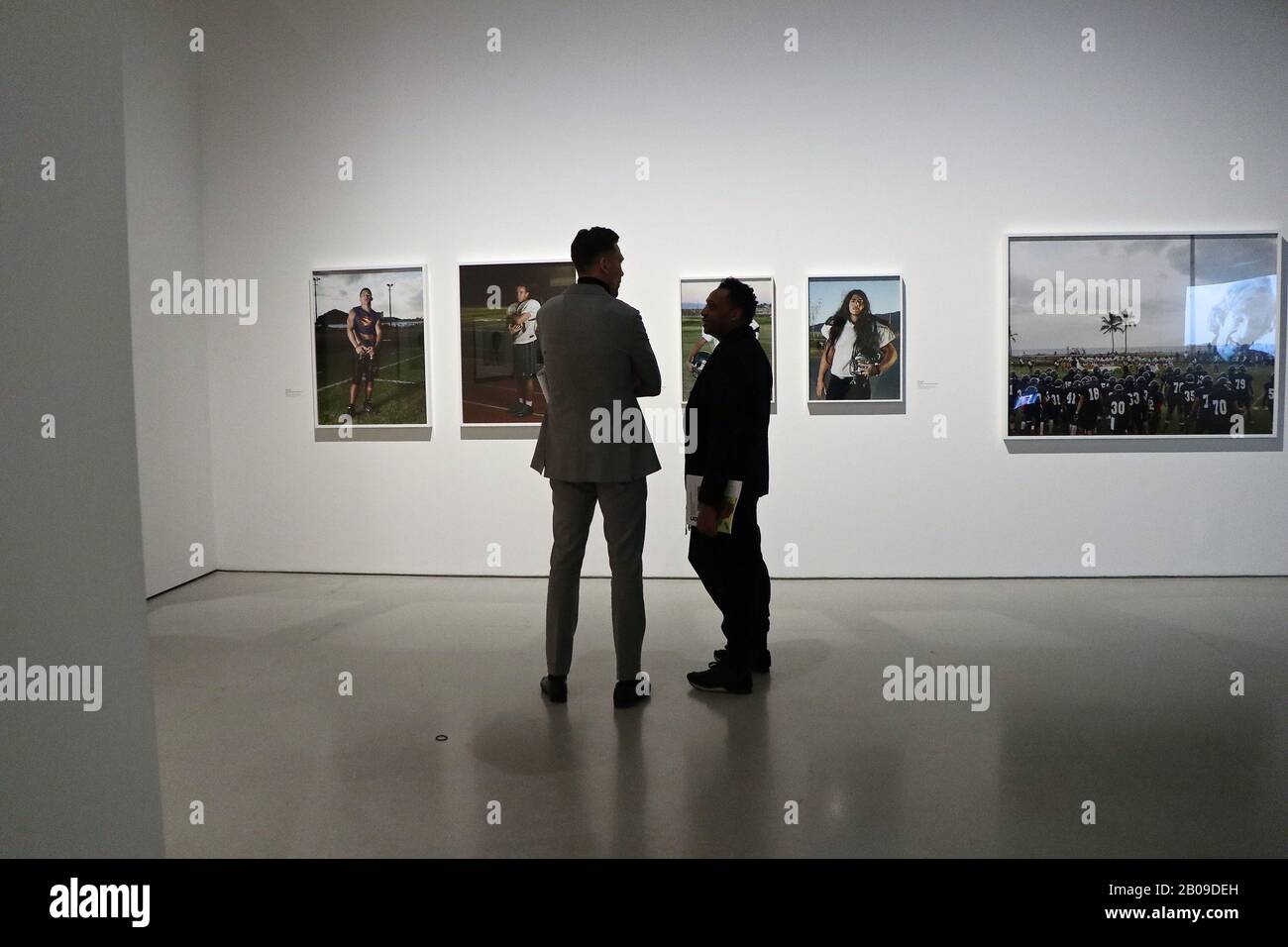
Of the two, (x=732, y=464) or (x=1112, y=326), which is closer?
(x=732, y=464)

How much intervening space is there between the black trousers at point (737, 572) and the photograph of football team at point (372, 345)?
13.6 ft

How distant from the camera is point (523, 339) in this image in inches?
330

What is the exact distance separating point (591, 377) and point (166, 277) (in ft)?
17.7

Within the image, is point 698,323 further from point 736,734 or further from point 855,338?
point 736,734

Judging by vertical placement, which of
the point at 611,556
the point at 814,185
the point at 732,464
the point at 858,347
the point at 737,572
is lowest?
the point at 737,572

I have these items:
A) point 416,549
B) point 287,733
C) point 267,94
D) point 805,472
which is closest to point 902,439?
point 805,472

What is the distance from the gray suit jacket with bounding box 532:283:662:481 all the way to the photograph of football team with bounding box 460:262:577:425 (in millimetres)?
3382

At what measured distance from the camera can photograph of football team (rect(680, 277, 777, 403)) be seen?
821 cm

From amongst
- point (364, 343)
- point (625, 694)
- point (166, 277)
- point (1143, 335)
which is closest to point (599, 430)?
point (625, 694)

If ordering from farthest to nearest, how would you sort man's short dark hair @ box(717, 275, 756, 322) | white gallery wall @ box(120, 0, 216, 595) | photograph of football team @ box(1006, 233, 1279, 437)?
photograph of football team @ box(1006, 233, 1279, 437)
white gallery wall @ box(120, 0, 216, 595)
man's short dark hair @ box(717, 275, 756, 322)

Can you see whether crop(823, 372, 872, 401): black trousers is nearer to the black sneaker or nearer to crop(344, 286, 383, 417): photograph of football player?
the black sneaker

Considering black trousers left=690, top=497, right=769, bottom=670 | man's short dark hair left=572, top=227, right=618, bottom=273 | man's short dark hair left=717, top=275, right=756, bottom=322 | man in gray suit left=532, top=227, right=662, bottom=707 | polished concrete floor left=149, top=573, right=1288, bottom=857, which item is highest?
man's short dark hair left=572, top=227, right=618, bottom=273

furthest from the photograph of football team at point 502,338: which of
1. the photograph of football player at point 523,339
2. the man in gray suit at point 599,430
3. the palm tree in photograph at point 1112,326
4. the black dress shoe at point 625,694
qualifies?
the palm tree in photograph at point 1112,326

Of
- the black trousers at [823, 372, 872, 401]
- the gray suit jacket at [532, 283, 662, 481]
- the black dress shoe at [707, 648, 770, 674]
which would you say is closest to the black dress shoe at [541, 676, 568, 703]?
the black dress shoe at [707, 648, 770, 674]
